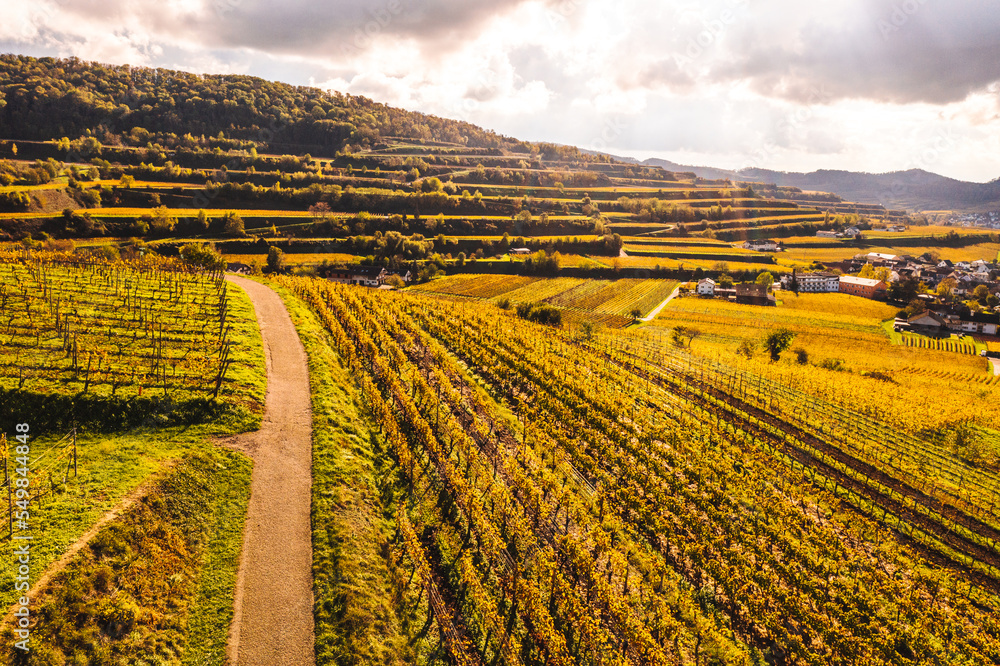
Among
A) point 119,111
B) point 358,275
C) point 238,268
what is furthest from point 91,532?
point 119,111

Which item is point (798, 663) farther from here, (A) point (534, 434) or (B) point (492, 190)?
(B) point (492, 190)

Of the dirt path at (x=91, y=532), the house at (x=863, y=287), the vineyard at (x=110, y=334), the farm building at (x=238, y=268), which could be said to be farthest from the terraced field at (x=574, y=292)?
the dirt path at (x=91, y=532)

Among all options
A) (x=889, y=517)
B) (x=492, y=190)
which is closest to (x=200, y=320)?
(x=889, y=517)

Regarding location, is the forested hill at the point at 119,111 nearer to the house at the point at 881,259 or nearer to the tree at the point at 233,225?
the tree at the point at 233,225

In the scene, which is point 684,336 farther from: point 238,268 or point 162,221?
point 162,221

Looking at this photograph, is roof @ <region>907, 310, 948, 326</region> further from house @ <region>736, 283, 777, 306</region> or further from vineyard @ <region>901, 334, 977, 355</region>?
house @ <region>736, 283, 777, 306</region>

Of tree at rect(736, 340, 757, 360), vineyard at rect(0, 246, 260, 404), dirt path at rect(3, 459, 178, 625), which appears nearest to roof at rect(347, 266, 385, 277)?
vineyard at rect(0, 246, 260, 404)
